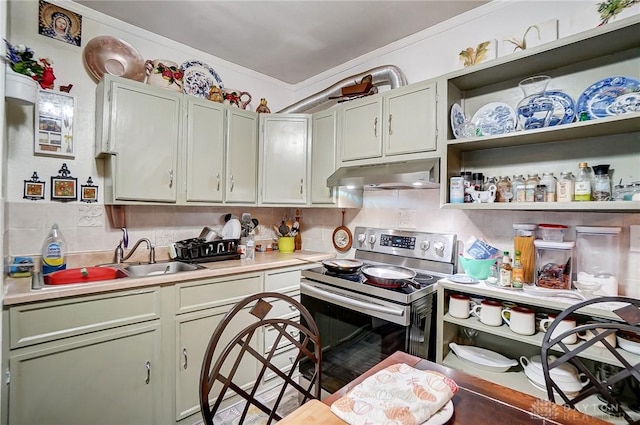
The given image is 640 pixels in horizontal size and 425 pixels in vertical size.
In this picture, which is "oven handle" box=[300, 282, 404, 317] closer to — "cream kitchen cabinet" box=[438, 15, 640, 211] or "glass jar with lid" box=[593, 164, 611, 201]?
"cream kitchen cabinet" box=[438, 15, 640, 211]

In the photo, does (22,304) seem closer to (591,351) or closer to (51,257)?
(51,257)

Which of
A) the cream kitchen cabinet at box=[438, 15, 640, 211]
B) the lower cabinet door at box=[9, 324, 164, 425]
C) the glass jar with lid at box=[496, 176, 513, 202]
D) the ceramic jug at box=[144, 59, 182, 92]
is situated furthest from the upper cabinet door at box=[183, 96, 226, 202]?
the glass jar with lid at box=[496, 176, 513, 202]

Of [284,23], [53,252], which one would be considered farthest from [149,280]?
[284,23]

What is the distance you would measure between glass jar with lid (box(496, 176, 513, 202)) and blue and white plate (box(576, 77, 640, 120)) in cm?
44

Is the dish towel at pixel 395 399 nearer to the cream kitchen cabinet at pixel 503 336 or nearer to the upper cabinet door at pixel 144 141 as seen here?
the cream kitchen cabinet at pixel 503 336

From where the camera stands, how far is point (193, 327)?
1847 mm

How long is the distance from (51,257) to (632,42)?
319 cm

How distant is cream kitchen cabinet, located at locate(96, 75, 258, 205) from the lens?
72.5 inches

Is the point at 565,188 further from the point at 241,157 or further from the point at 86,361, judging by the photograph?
the point at 86,361

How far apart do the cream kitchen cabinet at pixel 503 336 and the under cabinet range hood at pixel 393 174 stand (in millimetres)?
606

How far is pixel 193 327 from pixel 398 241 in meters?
1.52

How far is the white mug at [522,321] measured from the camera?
141 centimetres

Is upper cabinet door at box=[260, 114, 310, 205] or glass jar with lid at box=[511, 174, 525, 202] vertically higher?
upper cabinet door at box=[260, 114, 310, 205]

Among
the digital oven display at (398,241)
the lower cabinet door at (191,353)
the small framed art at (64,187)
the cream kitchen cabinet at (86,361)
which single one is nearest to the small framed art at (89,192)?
the small framed art at (64,187)
